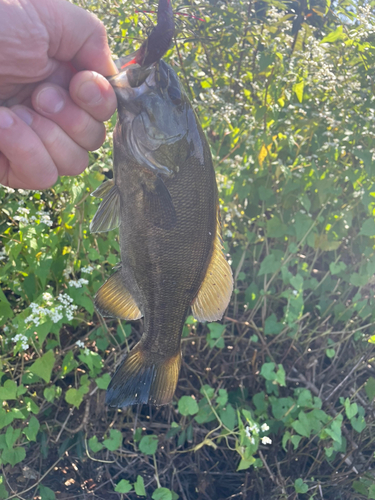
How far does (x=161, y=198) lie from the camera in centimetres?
141

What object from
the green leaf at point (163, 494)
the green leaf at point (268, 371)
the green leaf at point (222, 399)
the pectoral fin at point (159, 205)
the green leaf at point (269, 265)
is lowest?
the green leaf at point (163, 494)

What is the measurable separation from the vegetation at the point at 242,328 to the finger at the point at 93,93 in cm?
64

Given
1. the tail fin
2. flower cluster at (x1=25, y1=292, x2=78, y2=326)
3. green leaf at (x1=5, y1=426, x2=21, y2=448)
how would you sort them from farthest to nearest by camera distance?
green leaf at (x1=5, y1=426, x2=21, y2=448) → flower cluster at (x1=25, y1=292, x2=78, y2=326) → the tail fin

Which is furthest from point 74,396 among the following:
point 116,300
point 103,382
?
point 116,300

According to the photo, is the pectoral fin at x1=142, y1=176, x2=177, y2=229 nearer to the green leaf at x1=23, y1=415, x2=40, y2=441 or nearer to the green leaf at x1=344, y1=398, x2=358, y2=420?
the green leaf at x1=23, y1=415, x2=40, y2=441

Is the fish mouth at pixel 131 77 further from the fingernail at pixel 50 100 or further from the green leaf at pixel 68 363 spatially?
the green leaf at pixel 68 363

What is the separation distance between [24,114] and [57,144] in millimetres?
155

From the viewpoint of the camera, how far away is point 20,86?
63.1 inches

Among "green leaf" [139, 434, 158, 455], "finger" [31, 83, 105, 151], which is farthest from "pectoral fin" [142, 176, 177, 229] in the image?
"green leaf" [139, 434, 158, 455]

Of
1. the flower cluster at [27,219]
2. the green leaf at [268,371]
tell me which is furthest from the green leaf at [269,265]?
the flower cluster at [27,219]

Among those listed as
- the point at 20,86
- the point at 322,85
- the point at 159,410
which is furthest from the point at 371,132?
the point at 159,410

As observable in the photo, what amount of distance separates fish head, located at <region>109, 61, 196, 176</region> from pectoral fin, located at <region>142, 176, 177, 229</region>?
0.06m

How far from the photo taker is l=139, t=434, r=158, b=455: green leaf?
2.40 metres

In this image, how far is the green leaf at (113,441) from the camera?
232 centimetres
